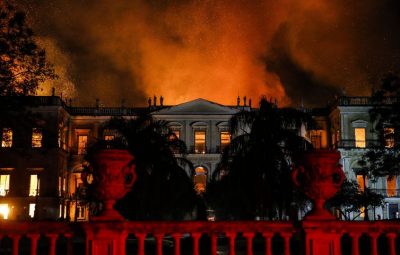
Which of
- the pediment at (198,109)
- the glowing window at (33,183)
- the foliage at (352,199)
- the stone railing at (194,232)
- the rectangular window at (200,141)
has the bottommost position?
the foliage at (352,199)

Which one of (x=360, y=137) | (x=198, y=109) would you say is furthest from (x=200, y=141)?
(x=360, y=137)

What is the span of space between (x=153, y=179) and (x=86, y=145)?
28333 mm

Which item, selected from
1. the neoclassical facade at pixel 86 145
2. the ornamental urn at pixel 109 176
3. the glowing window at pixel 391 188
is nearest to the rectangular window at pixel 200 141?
the neoclassical facade at pixel 86 145

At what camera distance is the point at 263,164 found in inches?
697

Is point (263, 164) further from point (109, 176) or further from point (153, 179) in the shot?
point (109, 176)

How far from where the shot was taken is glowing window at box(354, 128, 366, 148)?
51.0m

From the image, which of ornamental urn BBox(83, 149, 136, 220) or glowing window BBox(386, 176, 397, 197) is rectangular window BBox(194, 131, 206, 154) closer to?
glowing window BBox(386, 176, 397, 197)

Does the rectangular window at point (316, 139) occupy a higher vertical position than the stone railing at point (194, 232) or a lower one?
higher

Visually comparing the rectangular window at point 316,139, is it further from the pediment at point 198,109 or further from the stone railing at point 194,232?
the stone railing at point 194,232

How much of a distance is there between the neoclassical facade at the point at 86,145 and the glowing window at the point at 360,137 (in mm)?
95

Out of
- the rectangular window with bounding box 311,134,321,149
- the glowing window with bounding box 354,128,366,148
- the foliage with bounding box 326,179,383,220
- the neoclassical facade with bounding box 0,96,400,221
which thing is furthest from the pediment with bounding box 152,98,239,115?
the foliage with bounding box 326,179,383,220

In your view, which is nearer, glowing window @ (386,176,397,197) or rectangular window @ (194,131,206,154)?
glowing window @ (386,176,397,197)

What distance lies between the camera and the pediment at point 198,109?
53000mm

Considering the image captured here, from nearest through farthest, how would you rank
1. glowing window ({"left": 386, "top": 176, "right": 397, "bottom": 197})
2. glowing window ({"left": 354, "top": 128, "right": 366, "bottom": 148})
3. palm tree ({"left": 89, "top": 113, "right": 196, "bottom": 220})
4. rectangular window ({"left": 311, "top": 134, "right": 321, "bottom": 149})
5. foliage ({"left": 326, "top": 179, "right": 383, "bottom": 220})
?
1. palm tree ({"left": 89, "top": 113, "right": 196, "bottom": 220})
2. foliage ({"left": 326, "top": 179, "right": 383, "bottom": 220})
3. glowing window ({"left": 386, "top": 176, "right": 397, "bottom": 197})
4. glowing window ({"left": 354, "top": 128, "right": 366, "bottom": 148})
5. rectangular window ({"left": 311, "top": 134, "right": 321, "bottom": 149})
